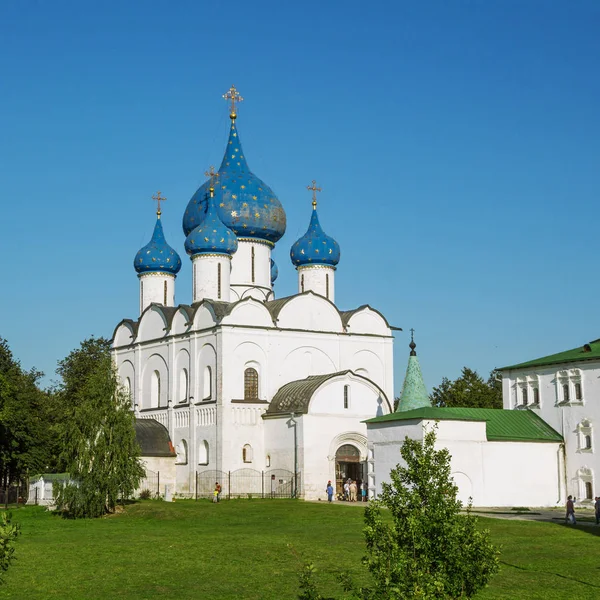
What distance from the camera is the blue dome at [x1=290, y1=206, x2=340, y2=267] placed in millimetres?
42969

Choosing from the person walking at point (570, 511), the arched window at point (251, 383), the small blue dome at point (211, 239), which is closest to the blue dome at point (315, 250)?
the small blue dome at point (211, 239)

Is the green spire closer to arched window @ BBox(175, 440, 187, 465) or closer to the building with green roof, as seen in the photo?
the building with green roof

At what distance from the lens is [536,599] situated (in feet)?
52.7

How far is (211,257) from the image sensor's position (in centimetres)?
4009

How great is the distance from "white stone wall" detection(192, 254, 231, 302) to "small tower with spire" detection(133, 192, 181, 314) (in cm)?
352

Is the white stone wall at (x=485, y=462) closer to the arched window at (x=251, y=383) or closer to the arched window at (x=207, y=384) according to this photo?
the arched window at (x=251, y=383)

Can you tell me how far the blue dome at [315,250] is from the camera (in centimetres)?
4297

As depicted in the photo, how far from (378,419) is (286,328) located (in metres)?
7.73

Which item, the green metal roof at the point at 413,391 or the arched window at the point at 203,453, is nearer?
the green metal roof at the point at 413,391

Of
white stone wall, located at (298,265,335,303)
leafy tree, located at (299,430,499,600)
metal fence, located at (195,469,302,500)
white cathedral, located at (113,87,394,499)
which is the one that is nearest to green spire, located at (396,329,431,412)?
white cathedral, located at (113,87,394,499)

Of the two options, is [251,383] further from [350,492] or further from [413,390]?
[413,390]

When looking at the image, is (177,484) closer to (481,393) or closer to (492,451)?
(492,451)

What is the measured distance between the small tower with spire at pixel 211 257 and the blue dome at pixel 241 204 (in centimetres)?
183

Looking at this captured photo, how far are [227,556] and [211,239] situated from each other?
831 inches
